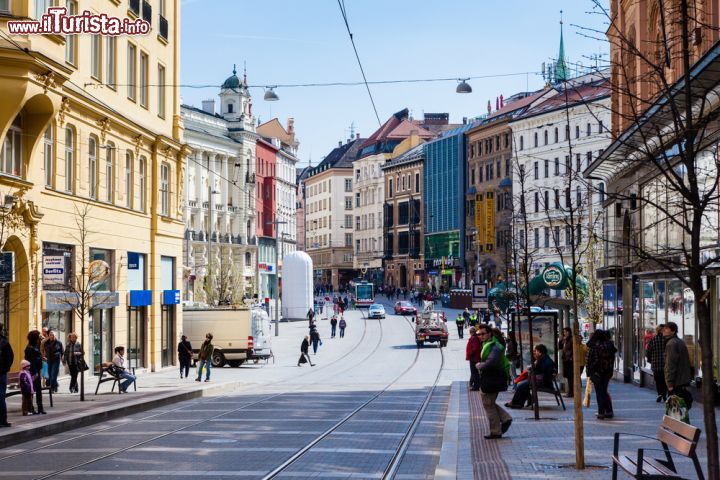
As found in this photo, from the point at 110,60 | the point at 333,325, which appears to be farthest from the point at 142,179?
the point at 333,325

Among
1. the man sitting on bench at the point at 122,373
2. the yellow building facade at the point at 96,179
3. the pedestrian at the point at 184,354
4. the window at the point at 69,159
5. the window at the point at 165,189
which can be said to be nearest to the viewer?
the yellow building facade at the point at 96,179

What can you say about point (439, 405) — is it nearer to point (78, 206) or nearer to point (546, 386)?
point (546, 386)

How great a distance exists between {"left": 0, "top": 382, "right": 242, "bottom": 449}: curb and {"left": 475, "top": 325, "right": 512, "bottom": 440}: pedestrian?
24.2 ft

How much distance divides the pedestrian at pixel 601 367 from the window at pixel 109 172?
66.4 ft

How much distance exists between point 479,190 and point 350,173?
181 ft

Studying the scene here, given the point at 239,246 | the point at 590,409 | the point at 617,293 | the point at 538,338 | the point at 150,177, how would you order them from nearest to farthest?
the point at 590,409, the point at 538,338, the point at 617,293, the point at 150,177, the point at 239,246

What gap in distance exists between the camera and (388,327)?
291 feet

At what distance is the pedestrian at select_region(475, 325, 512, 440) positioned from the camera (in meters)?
18.1

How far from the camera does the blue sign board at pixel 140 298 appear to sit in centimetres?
4009

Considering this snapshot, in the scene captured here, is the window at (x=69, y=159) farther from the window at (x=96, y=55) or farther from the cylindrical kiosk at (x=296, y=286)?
the cylindrical kiosk at (x=296, y=286)

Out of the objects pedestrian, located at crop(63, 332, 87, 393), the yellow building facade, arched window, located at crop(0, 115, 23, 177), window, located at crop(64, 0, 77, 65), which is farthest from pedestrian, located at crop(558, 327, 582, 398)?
window, located at crop(64, 0, 77, 65)

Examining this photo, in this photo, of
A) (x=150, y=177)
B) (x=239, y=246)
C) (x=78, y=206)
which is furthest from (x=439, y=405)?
(x=239, y=246)

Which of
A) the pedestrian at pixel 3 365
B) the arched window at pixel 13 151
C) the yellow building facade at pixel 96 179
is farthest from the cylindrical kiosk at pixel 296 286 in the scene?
the pedestrian at pixel 3 365

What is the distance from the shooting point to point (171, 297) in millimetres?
44500
